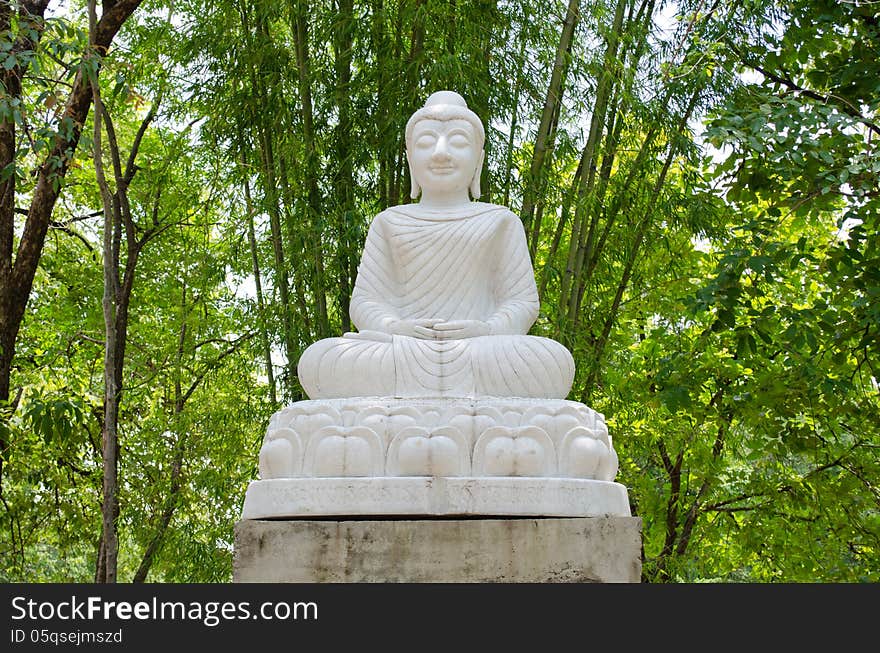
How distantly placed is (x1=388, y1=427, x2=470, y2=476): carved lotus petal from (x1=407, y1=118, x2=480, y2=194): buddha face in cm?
136

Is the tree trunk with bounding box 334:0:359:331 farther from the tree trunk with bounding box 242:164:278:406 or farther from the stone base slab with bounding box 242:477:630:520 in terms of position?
the stone base slab with bounding box 242:477:630:520

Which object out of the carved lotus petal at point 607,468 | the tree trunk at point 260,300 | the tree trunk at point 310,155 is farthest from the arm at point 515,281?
the tree trunk at point 260,300

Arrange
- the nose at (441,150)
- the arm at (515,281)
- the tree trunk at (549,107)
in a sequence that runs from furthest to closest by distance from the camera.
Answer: the tree trunk at (549,107), the nose at (441,150), the arm at (515,281)

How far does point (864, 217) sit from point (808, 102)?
78 centimetres

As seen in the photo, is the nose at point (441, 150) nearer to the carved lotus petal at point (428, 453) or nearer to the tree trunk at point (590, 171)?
the tree trunk at point (590, 171)

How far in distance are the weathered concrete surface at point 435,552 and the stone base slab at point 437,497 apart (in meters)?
0.04

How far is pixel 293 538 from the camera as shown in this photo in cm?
385

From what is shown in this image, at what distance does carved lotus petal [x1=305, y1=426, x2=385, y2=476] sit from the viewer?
3922 millimetres

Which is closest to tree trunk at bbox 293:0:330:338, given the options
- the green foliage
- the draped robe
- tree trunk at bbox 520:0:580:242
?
the green foliage

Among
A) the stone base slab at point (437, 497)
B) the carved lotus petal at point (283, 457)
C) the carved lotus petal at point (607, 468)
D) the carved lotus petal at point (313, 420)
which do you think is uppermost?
the carved lotus petal at point (313, 420)

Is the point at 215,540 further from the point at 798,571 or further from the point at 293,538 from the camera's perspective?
the point at 798,571

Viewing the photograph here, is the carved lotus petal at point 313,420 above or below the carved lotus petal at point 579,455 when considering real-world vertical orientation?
above

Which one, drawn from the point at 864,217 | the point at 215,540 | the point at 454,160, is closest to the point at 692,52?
→ the point at 864,217

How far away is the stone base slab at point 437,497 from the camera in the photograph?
151 inches
